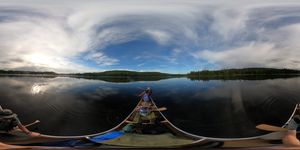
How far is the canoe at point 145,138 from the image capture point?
24.0 ft

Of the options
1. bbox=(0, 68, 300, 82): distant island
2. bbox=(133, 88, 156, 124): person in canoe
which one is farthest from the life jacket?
bbox=(133, 88, 156, 124): person in canoe

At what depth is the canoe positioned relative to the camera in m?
7.31

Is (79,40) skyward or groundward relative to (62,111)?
skyward

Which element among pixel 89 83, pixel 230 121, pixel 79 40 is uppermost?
pixel 79 40

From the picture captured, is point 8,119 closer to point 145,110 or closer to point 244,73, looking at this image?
point 145,110

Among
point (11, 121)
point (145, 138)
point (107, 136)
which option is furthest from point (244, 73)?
point (11, 121)

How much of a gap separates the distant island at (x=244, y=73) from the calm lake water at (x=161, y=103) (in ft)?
0.20

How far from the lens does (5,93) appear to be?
7355mm

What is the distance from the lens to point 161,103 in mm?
7207

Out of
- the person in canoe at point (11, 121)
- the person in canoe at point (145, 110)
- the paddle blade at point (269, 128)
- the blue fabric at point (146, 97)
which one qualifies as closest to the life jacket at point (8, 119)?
the person in canoe at point (11, 121)

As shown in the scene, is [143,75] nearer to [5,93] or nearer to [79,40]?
[79,40]

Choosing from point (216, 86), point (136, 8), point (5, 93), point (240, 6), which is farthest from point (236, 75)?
point (5, 93)

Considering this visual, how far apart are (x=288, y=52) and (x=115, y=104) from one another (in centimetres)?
205

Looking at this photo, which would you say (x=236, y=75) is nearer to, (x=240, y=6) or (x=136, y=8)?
(x=240, y=6)
